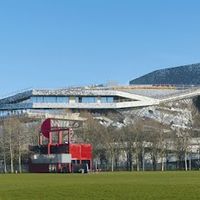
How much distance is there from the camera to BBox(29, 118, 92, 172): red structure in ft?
384

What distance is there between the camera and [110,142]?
121875mm

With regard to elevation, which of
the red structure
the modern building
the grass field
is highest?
the modern building

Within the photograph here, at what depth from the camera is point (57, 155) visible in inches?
4636

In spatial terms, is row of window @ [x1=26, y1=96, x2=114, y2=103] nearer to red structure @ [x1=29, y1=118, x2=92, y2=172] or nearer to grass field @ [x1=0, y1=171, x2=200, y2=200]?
red structure @ [x1=29, y1=118, x2=92, y2=172]

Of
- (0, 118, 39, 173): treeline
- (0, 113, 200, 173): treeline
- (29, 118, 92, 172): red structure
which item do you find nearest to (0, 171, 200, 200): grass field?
(29, 118, 92, 172): red structure

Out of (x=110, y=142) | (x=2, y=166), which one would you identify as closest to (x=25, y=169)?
(x=2, y=166)

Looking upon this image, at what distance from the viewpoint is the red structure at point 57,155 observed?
117 meters

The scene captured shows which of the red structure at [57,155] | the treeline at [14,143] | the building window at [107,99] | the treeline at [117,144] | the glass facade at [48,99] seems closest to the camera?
the red structure at [57,155]

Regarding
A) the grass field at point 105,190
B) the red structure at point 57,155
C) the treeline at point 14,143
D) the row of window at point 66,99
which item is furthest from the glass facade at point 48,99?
the grass field at point 105,190

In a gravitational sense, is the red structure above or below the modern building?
below

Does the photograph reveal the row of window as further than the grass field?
Yes

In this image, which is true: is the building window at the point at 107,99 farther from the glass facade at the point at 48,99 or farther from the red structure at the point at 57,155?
the red structure at the point at 57,155

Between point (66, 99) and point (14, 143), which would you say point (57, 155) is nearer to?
point (14, 143)

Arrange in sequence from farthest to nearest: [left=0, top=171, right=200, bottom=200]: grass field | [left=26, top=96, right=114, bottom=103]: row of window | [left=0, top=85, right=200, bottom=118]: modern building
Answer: [left=26, top=96, right=114, bottom=103]: row of window < [left=0, top=85, right=200, bottom=118]: modern building < [left=0, top=171, right=200, bottom=200]: grass field
